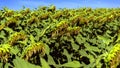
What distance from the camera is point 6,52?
319cm

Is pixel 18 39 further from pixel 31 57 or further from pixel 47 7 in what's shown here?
pixel 47 7

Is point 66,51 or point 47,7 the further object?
point 47,7

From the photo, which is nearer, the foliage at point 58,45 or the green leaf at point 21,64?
the green leaf at point 21,64

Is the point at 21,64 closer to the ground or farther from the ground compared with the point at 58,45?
closer to the ground

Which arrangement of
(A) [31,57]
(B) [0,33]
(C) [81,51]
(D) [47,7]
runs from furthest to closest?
(D) [47,7] < (B) [0,33] < (C) [81,51] < (A) [31,57]

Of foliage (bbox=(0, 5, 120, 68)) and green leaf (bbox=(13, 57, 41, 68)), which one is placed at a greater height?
foliage (bbox=(0, 5, 120, 68))

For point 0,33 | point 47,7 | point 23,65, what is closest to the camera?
point 23,65

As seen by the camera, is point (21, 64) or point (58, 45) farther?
point (58, 45)

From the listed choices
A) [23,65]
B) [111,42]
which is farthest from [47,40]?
[23,65]

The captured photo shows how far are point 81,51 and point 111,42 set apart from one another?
40 centimetres

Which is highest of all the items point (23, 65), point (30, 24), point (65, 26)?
point (30, 24)

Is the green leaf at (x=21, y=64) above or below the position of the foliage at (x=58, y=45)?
below

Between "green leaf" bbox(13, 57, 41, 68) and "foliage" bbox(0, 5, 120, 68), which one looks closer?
"green leaf" bbox(13, 57, 41, 68)

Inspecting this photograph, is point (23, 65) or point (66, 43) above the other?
point (66, 43)
